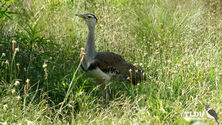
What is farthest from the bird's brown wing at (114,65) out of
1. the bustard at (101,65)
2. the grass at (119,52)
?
the grass at (119,52)

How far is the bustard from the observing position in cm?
473

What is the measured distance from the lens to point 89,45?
4.91m

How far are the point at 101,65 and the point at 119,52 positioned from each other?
1.34 meters

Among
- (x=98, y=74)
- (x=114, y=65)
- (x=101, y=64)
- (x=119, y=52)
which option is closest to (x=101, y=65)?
(x=101, y=64)

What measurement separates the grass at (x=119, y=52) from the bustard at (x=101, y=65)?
176 millimetres

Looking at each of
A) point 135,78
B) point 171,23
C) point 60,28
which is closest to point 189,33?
point 171,23

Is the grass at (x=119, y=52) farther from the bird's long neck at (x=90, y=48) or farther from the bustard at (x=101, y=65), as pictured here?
the bird's long neck at (x=90, y=48)

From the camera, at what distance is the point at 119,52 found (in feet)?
20.0

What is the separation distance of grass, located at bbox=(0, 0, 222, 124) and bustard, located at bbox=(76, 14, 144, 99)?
0.18 m

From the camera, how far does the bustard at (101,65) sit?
473 cm

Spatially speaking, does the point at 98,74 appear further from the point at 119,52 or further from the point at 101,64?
the point at 119,52

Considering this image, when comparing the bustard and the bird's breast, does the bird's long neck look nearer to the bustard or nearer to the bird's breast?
the bustard

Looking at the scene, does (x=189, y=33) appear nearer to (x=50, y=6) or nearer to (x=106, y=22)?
(x=106, y=22)

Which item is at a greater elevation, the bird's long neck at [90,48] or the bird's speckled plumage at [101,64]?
the bird's long neck at [90,48]
